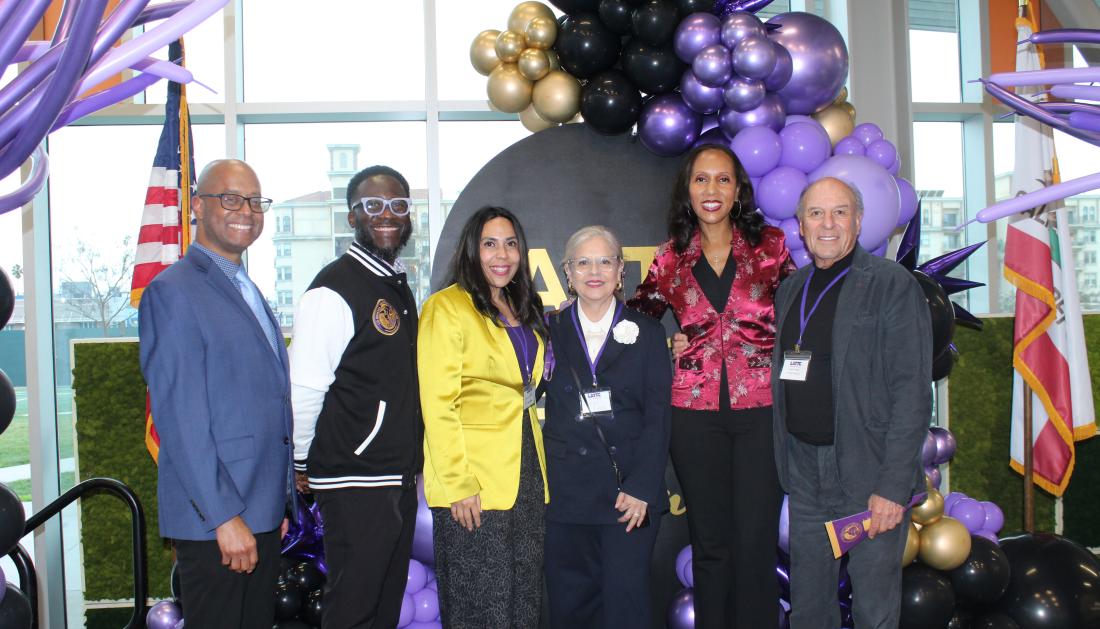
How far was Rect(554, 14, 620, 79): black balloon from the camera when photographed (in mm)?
3670

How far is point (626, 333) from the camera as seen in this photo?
8.81ft

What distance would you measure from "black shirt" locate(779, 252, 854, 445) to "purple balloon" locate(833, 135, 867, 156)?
1.14m

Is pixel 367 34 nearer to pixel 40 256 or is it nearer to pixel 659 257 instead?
pixel 40 256

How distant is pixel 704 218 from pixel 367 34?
329cm

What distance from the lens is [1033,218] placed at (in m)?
4.17

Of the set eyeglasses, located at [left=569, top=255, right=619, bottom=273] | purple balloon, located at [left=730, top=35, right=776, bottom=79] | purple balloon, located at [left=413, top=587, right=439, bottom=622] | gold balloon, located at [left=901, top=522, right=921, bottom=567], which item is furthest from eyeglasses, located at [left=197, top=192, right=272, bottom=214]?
gold balloon, located at [left=901, top=522, right=921, bottom=567]

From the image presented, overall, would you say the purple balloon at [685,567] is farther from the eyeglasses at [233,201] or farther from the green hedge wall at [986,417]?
the eyeglasses at [233,201]

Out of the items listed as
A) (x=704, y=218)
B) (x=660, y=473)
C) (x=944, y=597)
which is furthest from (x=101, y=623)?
(x=944, y=597)

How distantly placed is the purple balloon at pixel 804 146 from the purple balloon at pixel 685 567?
1.83 metres

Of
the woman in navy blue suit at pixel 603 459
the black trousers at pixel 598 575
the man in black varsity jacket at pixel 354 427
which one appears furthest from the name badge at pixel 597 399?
the man in black varsity jacket at pixel 354 427

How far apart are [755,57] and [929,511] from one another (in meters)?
2.11

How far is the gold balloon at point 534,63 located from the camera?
3.82 metres

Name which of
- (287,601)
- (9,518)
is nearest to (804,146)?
(287,601)

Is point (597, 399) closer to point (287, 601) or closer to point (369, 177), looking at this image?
point (369, 177)
